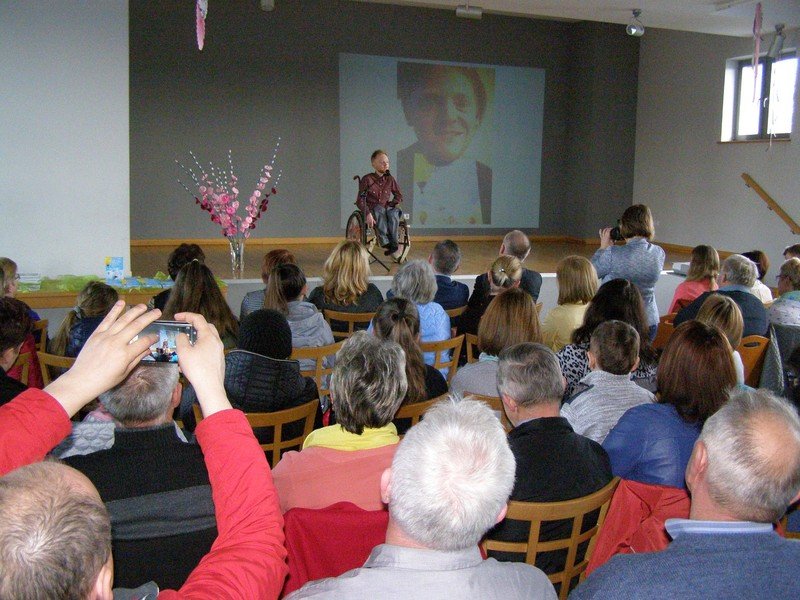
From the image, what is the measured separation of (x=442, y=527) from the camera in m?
1.09

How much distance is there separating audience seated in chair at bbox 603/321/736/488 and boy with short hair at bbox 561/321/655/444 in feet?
0.61

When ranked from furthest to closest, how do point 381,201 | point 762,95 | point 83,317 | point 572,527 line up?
point 762,95
point 381,201
point 83,317
point 572,527

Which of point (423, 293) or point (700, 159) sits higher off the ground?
point (700, 159)

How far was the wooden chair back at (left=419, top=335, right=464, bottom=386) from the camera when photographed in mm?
3500

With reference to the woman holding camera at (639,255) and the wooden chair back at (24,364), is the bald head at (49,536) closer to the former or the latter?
the wooden chair back at (24,364)

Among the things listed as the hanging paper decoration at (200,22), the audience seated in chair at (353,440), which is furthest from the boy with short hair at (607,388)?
the hanging paper decoration at (200,22)

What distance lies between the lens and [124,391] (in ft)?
4.92

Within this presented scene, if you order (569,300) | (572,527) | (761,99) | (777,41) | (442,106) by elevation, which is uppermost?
(777,41)

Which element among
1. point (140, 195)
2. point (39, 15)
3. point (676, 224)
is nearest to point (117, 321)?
point (39, 15)

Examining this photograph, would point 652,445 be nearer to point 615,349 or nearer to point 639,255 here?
point 615,349

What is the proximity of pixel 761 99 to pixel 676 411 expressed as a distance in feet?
32.4

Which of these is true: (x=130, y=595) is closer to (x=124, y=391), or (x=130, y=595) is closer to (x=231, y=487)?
(x=231, y=487)

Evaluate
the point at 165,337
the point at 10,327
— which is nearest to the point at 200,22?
the point at 10,327

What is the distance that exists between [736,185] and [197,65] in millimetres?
8222
